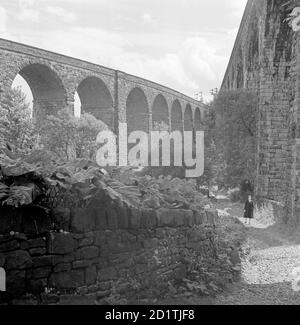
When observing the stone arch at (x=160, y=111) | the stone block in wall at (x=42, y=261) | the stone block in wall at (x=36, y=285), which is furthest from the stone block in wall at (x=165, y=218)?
the stone arch at (x=160, y=111)

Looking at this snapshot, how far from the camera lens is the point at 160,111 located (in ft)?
153

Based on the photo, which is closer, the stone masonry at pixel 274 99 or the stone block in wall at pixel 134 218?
the stone block in wall at pixel 134 218

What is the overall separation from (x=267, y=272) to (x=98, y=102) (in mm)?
27749

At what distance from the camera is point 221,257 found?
22.5 feet

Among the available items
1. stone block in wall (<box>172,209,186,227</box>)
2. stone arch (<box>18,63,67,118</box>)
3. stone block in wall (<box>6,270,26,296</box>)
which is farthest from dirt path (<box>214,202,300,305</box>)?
stone arch (<box>18,63,67,118</box>)

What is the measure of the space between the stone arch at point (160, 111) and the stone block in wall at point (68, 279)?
40.4 metres

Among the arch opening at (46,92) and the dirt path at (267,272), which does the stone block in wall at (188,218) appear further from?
the arch opening at (46,92)

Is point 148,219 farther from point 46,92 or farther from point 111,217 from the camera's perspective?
Answer: point 46,92

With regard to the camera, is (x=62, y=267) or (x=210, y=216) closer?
(x=62, y=267)

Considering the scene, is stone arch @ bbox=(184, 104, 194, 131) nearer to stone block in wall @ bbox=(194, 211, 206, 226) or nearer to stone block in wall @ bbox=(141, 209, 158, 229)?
stone block in wall @ bbox=(194, 211, 206, 226)

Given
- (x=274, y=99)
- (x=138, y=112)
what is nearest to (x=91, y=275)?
(x=274, y=99)

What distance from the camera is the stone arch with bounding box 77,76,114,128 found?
33.4m

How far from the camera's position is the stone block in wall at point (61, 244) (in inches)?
175
